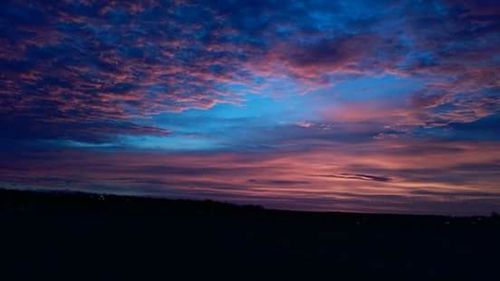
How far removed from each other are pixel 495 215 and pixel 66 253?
55.4m

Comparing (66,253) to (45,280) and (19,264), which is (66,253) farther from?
(45,280)

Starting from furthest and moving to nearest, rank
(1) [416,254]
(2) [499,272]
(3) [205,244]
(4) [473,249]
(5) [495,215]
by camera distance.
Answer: (5) [495,215] → (4) [473,249] → (1) [416,254] → (3) [205,244] → (2) [499,272]

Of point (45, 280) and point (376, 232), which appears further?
point (376, 232)

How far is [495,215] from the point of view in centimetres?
6600

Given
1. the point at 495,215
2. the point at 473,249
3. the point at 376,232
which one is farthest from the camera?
the point at 495,215

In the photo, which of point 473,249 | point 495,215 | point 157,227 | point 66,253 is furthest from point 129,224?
point 495,215

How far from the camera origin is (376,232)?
38.8 metres

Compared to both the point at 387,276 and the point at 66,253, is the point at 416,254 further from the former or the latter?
the point at 66,253

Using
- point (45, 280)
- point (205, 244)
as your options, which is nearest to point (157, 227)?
point (205, 244)

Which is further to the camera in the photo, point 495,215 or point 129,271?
point 495,215

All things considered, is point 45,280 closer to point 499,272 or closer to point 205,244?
point 205,244

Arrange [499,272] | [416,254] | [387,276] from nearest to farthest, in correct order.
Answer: [387,276]
[499,272]
[416,254]

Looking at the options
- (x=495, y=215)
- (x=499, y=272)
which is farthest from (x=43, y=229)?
(x=495, y=215)

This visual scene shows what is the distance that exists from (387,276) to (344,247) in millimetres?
6960
